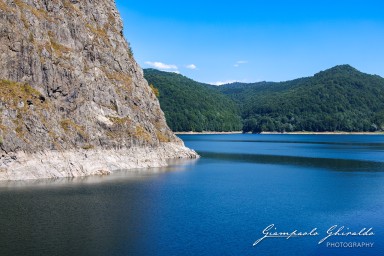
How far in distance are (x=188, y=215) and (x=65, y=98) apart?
4669cm

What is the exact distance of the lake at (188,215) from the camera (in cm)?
3516

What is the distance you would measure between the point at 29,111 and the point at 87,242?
143 feet

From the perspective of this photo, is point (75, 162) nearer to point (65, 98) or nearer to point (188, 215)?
point (65, 98)

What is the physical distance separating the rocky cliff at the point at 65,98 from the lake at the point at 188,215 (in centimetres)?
724

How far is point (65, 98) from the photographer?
82.2 meters

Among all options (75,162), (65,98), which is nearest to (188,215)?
(75,162)

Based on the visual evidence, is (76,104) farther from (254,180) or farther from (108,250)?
(108,250)

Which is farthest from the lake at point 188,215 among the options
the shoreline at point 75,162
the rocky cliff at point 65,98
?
the rocky cliff at point 65,98

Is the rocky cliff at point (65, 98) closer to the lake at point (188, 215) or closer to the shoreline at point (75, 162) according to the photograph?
the shoreline at point (75, 162)

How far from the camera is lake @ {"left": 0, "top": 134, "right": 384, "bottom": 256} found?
35.2 metres

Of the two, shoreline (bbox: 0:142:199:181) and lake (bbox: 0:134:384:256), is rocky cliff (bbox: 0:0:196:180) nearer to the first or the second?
shoreline (bbox: 0:142:199:181)

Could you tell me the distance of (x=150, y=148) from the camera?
97.3 meters

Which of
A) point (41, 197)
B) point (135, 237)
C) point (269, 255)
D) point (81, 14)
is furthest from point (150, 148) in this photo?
point (269, 255)

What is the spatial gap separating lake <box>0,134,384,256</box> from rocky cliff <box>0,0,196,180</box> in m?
7.24
